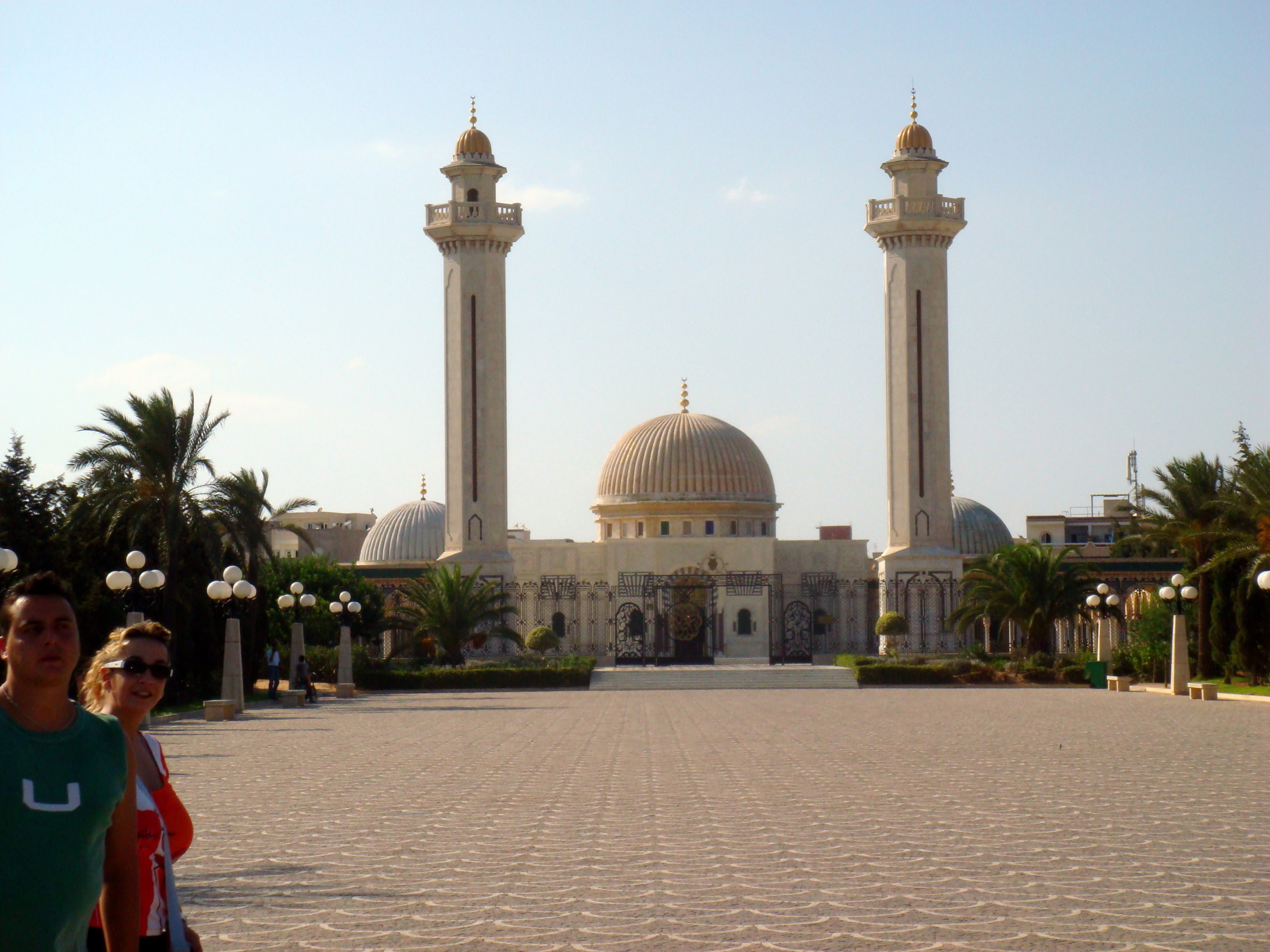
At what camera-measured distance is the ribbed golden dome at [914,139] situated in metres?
44.0

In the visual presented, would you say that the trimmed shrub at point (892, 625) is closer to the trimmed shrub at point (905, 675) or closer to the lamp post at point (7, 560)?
the trimmed shrub at point (905, 675)

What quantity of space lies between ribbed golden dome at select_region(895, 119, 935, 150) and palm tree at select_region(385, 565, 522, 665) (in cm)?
1797

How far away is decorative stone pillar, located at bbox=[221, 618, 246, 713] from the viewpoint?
2350 centimetres

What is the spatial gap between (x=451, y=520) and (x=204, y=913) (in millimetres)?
37093

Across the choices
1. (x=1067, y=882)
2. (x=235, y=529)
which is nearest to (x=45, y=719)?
(x=1067, y=882)

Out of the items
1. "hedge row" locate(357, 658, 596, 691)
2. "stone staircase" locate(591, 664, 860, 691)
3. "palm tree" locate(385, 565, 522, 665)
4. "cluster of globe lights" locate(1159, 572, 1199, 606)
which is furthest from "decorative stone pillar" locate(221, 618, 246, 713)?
"cluster of globe lights" locate(1159, 572, 1199, 606)

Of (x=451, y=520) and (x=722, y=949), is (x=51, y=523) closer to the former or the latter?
(x=451, y=520)

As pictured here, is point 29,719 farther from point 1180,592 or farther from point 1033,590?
point 1033,590

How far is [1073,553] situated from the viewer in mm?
49562

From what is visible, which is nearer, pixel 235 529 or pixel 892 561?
pixel 235 529

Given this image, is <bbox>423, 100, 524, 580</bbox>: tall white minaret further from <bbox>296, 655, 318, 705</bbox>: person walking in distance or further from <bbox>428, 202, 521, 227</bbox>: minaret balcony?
<bbox>296, 655, 318, 705</bbox>: person walking in distance

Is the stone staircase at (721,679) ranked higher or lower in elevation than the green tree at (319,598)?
lower

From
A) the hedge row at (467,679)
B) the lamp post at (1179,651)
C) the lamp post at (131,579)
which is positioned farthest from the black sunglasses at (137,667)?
the hedge row at (467,679)

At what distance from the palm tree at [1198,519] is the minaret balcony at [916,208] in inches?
548
